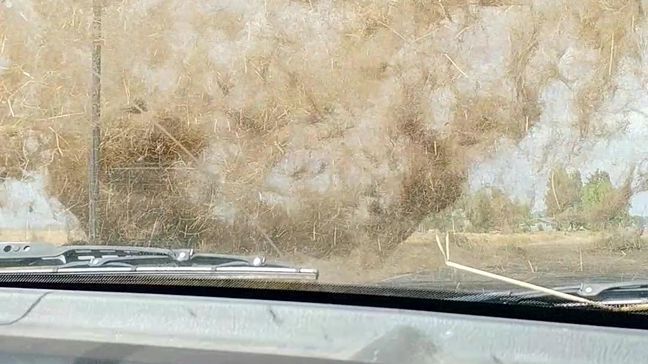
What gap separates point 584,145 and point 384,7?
1.71 ft

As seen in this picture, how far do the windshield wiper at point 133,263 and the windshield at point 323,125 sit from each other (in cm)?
16

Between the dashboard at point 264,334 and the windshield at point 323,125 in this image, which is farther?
the windshield at point 323,125

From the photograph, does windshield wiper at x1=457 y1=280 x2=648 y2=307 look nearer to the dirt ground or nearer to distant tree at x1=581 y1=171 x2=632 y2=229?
the dirt ground

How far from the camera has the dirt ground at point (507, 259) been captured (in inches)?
A: 55.0

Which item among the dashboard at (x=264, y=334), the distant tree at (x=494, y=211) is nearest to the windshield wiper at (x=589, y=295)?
the dashboard at (x=264, y=334)

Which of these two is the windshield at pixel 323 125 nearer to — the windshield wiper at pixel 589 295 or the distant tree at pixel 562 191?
the distant tree at pixel 562 191

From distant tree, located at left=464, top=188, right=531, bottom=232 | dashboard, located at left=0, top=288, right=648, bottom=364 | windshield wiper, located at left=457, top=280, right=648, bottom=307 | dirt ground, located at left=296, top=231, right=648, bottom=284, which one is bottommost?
dashboard, located at left=0, top=288, right=648, bottom=364

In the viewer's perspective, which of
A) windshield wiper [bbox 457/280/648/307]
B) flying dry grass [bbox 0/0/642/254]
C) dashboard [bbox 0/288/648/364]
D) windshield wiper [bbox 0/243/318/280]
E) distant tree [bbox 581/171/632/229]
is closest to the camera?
dashboard [bbox 0/288/648/364]

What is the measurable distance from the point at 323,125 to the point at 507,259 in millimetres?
525

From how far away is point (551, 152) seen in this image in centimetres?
172

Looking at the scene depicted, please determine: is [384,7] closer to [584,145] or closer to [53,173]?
[584,145]

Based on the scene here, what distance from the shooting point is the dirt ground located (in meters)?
1.40

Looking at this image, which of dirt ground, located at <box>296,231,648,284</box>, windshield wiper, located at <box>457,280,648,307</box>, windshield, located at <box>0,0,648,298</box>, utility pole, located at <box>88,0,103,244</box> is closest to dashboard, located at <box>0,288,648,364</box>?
windshield wiper, located at <box>457,280,648,307</box>

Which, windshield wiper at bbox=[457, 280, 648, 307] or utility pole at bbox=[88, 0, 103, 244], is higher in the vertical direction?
utility pole at bbox=[88, 0, 103, 244]
